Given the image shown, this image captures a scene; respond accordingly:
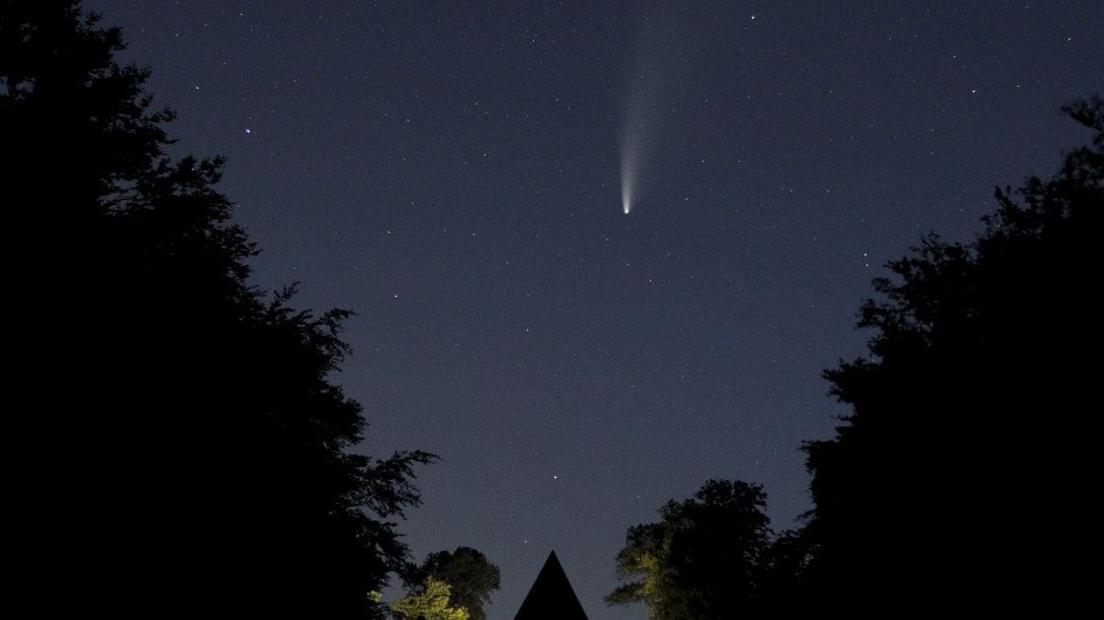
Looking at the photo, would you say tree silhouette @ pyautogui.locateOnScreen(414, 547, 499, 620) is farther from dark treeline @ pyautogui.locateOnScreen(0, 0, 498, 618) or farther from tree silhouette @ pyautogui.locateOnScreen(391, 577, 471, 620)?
dark treeline @ pyautogui.locateOnScreen(0, 0, 498, 618)

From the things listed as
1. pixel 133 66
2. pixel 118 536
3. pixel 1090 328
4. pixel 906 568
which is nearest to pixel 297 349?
pixel 118 536

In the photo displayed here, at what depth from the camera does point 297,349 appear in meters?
16.0

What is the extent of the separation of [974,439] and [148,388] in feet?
59.7

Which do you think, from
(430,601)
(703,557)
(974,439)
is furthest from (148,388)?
(703,557)

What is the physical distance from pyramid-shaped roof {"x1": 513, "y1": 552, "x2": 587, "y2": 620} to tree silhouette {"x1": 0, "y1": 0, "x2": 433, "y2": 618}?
1131 cm

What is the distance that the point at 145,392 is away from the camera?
1196cm

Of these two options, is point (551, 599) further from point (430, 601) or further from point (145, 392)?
point (145, 392)

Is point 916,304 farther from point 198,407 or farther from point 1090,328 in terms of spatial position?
point 198,407

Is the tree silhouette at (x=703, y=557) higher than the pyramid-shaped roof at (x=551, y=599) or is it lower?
higher

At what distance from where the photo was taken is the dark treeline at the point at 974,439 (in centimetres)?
1565

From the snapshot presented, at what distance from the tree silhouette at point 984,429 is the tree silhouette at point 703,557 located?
16.8 m

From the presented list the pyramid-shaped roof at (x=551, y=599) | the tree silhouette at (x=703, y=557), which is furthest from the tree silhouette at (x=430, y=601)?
the tree silhouette at (x=703, y=557)

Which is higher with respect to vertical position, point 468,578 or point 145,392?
point 468,578

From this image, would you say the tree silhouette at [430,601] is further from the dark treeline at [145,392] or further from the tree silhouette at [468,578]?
the tree silhouette at [468,578]
